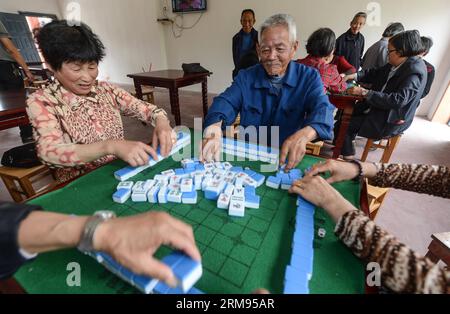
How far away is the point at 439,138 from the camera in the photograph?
11.6ft

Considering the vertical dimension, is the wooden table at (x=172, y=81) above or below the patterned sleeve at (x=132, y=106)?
below

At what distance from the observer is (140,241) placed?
51cm

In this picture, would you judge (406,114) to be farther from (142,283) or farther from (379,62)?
(142,283)

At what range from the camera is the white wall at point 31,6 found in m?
5.96

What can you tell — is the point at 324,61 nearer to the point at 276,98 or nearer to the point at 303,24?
the point at 276,98

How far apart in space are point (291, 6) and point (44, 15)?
735 centimetres

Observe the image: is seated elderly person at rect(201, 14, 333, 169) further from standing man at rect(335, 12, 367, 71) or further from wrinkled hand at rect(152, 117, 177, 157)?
standing man at rect(335, 12, 367, 71)

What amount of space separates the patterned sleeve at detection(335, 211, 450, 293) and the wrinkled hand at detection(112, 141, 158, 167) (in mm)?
830

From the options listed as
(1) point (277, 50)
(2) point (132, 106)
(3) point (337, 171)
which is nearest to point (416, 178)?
(3) point (337, 171)

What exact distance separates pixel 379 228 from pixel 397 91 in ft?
7.24

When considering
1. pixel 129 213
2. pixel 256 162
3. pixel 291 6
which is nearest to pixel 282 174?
pixel 256 162

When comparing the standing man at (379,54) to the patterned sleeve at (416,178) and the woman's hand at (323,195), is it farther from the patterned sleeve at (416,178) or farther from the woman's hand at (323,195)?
the woman's hand at (323,195)

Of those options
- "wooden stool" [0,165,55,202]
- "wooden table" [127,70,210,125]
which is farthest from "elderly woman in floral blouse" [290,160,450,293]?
"wooden table" [127,70,210,125]

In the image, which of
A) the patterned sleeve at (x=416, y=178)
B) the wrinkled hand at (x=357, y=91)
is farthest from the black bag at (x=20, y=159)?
the wrinkled hand at (x=357, y=91)
